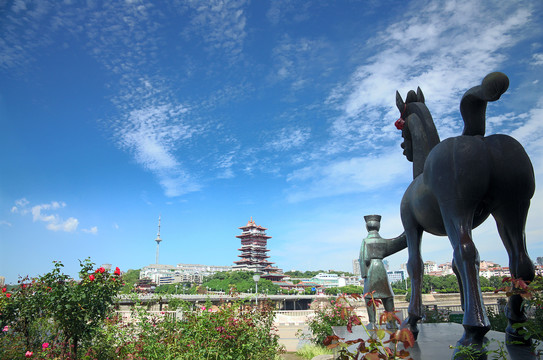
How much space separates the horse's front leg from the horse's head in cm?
69

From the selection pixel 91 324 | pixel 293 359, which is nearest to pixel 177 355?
pixel 91 324

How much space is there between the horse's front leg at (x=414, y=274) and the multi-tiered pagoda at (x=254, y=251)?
79.8m

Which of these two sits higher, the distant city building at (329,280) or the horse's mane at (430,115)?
the horse's mane at (430,115)

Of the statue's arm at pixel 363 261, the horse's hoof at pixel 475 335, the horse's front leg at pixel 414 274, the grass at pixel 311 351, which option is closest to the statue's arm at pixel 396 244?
the statue's arm at pixel 363 261

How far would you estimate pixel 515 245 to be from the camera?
2918 mm

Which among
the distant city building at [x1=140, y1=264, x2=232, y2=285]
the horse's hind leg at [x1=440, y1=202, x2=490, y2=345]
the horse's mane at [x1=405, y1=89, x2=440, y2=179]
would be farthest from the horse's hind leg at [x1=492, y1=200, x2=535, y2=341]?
the distant city building at [x1=140, y1=264, x2=232, y2=285]

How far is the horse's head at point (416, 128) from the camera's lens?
3.68m

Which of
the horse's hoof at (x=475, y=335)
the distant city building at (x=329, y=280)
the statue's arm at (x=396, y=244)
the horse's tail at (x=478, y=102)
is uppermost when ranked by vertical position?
the horse's tail at (x=478, y=102)

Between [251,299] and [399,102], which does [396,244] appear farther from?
[251,299]

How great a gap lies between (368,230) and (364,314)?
32.0 feet

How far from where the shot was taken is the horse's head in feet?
12.1

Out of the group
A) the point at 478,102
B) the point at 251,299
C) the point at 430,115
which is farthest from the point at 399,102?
the point at 251,299

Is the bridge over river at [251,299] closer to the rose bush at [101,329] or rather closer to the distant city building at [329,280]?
the rose bush at [101,329]

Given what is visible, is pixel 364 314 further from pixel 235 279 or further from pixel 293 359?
pixel 235 279
